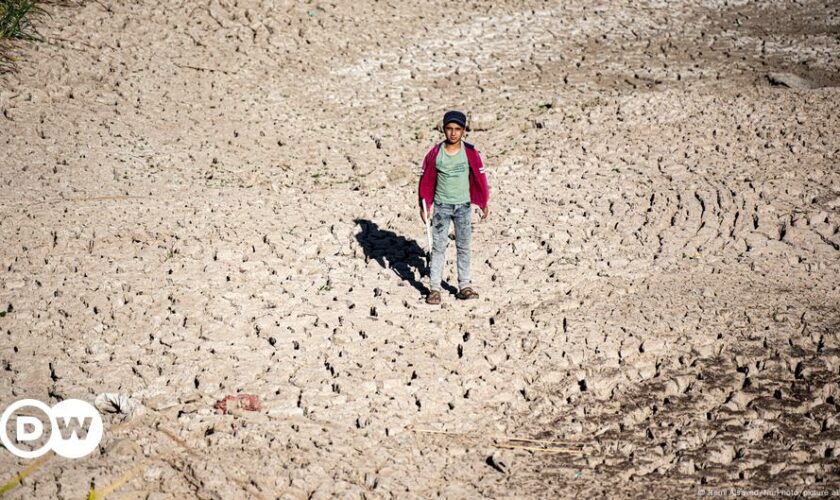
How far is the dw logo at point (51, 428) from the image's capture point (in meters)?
3.93

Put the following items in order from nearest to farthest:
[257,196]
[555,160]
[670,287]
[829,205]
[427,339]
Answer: [427,339] < [670,287] < [829,205] < [257,196] < [555,160]

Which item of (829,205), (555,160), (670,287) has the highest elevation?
(555,160)

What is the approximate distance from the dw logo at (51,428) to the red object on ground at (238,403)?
697mm

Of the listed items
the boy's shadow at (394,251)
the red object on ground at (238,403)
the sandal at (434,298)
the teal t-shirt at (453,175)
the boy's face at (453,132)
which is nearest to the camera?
the red object on ground at (238,403)

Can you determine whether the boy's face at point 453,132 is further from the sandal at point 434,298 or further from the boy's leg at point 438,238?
the sandal at point 434,298

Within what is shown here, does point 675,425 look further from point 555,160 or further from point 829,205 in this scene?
point 555,160

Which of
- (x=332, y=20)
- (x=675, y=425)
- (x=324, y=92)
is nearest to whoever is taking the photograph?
(x=675, y=425)

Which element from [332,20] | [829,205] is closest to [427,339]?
[829,205]

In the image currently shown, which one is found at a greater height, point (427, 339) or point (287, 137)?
point (287, 137)

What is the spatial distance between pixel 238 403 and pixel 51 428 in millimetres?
1065

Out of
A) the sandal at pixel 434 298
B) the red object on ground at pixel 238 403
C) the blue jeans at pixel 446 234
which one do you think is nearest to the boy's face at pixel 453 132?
the blue jeans at pixel 446 234

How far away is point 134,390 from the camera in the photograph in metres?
4.45

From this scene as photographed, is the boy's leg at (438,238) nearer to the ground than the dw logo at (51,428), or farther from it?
farther from it

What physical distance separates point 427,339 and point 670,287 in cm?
206
